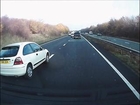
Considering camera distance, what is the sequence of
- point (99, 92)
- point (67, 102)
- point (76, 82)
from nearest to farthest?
point (67, 102), point (99, 92), point (76, 82)

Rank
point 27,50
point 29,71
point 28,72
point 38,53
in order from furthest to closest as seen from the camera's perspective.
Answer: point 38,53
point 27,50
point 29,71
point 28,72

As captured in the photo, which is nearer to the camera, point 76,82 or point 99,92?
point 99,92

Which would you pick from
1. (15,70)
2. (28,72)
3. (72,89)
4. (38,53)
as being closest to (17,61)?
(15,70)

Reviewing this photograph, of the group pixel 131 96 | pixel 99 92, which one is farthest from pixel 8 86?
pixel 131 96

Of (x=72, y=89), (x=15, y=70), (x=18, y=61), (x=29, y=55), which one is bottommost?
(x=72, y=89)

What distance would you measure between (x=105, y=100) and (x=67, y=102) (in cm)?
102

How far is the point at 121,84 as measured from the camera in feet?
19.8

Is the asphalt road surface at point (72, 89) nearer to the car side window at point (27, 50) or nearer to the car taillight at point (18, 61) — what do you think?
the car taillight at point (18, 61)

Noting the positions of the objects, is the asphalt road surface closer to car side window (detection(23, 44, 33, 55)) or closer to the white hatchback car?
the white hatchback car

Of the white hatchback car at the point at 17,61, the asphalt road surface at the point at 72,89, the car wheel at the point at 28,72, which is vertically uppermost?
the white hatchback car at the point at 17,61

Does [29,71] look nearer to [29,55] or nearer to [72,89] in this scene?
[29,55]

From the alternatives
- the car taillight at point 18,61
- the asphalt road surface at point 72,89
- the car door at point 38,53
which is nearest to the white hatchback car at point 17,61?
the car taillight at point 18,61

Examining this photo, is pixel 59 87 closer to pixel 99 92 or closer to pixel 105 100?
pixel 99 92

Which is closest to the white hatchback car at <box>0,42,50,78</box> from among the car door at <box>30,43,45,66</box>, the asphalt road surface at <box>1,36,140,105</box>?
the asphalt road surface at <box>1,36,140,105</box>
